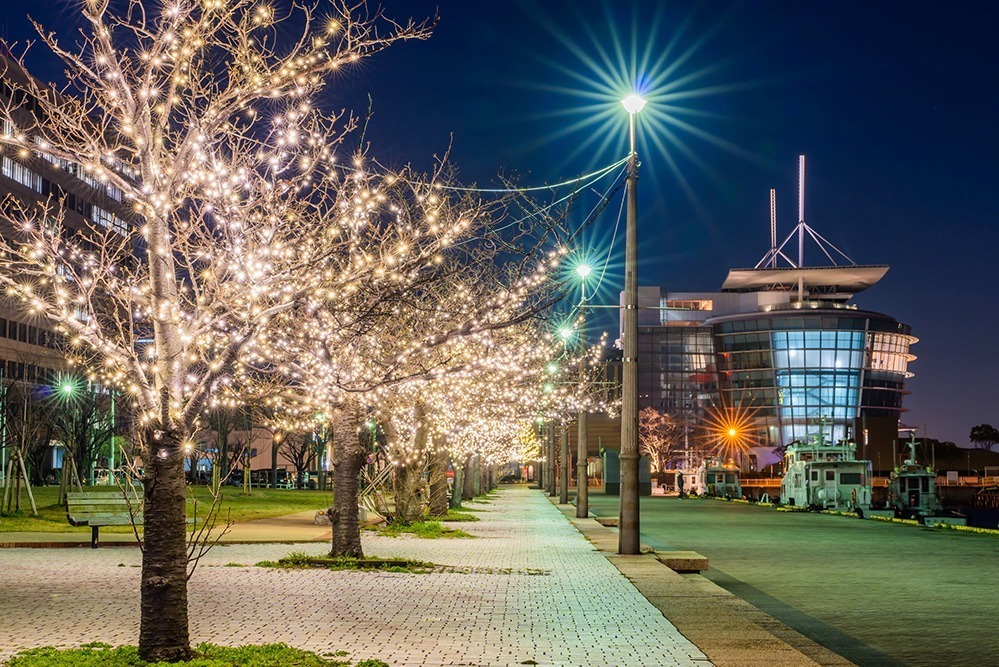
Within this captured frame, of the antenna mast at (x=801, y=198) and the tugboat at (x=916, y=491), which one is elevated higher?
the antenna mast at (x=801, y=198)

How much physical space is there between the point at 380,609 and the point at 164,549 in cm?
405

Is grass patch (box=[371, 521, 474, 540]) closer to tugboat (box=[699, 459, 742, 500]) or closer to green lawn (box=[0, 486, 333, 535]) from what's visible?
green lawn (box=[0, 486, 333, 535])

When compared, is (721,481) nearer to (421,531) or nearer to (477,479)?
(477,479)

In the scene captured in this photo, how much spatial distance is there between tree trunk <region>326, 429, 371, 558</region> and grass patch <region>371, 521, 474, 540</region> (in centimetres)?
668

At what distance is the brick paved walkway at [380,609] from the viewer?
983 centimetres

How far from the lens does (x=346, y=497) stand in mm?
18719

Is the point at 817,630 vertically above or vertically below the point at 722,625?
below

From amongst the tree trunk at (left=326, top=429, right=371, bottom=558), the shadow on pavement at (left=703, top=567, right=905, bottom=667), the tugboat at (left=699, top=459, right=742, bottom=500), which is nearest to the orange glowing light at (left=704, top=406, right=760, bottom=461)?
the tugboat at (left=699, top=459, right=742, bottom=500)

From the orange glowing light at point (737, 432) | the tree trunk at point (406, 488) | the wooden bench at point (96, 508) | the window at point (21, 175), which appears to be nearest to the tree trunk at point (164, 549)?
the wooden bench at point (96, 508)

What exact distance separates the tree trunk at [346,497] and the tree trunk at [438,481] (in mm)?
12882

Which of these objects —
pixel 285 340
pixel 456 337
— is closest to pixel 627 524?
pixel 285 340

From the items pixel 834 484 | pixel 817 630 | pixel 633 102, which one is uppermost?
pixel 633 102

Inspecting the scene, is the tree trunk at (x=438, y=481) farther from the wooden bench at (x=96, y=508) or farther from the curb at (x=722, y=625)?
the curb at (x=722, y=625)

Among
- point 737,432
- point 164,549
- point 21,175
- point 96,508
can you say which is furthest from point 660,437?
point 164,549
